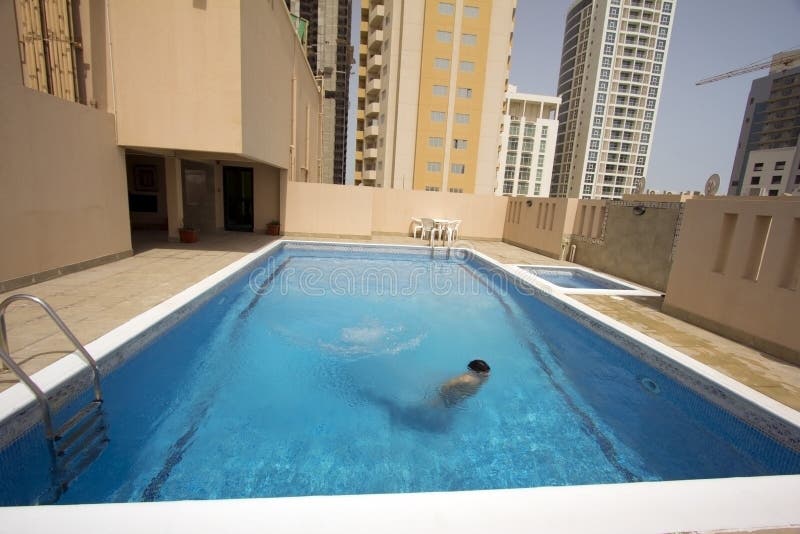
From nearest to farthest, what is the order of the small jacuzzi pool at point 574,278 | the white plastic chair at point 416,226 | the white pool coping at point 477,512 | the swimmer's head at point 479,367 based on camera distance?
1. the white pool coping at point 477,512
2. the swimmer's head at point 479,367
3. the small jacuzzi pool at point 574,278
4. the white plastic chair at point 416,226

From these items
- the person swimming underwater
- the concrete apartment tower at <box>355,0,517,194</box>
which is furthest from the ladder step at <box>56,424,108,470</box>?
the concrete apartment tower at <box>355,0,517,194</box>

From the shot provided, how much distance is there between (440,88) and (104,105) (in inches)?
1163

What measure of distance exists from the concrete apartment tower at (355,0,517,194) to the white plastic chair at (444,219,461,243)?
1964 cm

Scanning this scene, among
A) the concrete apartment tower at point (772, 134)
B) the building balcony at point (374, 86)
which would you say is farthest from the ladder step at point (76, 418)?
the concrete apartment tower at point (772, 134)

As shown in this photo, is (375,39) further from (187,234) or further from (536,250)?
(187,234)

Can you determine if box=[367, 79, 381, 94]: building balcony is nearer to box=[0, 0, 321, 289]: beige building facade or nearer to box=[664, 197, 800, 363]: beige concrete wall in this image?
box=[0, 0, 321, 289]: beige building facade

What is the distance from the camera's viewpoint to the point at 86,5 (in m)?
6.86

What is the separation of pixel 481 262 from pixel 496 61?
2883 centimetres

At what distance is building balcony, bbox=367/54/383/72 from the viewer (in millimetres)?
34781

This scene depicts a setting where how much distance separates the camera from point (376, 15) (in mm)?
34062

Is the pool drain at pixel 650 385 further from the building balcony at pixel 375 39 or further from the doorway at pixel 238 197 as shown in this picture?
the building balcony at pixel 375 39

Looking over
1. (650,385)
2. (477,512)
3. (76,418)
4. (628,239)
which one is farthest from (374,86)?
(477,512)

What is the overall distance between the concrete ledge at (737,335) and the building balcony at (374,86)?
1366 inches

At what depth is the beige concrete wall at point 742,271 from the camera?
4.55 m
